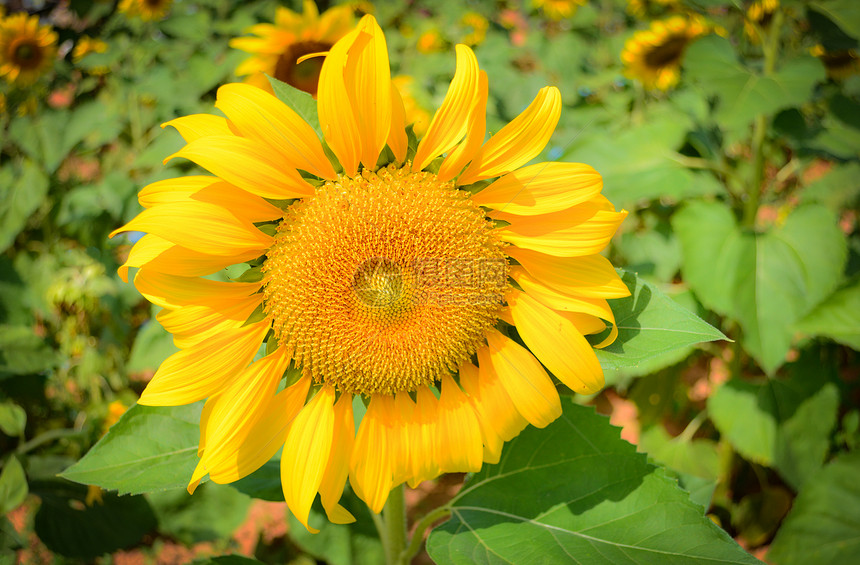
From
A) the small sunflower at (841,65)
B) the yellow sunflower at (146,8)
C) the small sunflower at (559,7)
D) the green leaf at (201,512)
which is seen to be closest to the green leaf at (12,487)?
the green leaf at (201,512)

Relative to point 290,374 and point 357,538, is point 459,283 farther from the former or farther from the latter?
point 357,538

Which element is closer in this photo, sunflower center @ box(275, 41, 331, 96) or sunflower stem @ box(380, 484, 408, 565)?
sunflower stem @ box(380, 484, 408, 565)

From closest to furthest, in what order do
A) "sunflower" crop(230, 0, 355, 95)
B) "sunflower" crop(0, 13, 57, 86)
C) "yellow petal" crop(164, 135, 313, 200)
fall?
1. "yellow petal" crop(164, 135, 313, 200)
2. "sunflower" crop(230, 0, 355, 95)
3. "sunflower" crop(0, 13, 57, 86)

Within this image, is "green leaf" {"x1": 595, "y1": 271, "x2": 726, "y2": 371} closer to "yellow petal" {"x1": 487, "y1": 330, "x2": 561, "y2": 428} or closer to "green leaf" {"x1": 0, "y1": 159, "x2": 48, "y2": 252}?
"yellow petal" {"x1": 487, "y1": 330, "x2": 561, "y2": 428}

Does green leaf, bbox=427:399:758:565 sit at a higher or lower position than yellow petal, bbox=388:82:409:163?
lower

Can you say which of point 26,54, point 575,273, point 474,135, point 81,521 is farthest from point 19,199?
point 575,273

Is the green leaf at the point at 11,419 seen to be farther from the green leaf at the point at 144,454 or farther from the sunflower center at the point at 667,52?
the sunflower center at the point at 667,52

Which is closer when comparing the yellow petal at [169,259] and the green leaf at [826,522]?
the yellow petal at [169,259]

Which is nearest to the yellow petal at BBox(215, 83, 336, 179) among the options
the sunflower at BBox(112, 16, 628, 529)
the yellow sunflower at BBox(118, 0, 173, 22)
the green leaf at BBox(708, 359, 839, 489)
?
the sunflower at BBox(112, 16, 628, 529)
